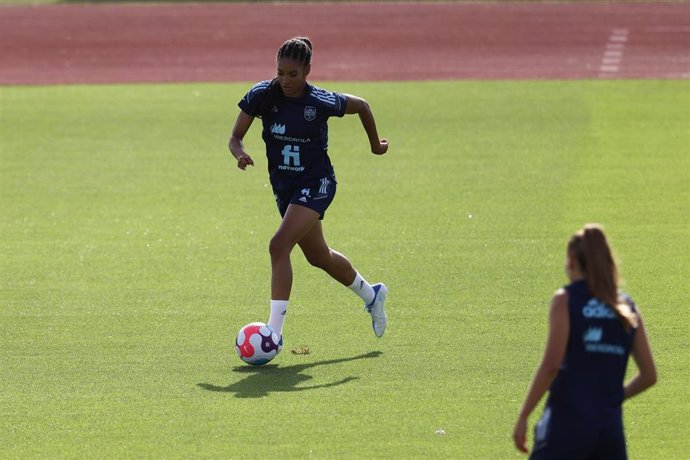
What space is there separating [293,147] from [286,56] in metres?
0.78

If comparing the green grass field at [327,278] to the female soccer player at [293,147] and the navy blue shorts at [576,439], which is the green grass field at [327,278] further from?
the navy blue shorts at [576,439]

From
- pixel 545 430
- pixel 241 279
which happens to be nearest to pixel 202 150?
pixel 241 279

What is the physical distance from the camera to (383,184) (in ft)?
54.1

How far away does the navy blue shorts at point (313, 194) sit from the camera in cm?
1040

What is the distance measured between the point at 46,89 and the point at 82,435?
52.3 ft

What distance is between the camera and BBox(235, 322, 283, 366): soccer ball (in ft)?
32.8

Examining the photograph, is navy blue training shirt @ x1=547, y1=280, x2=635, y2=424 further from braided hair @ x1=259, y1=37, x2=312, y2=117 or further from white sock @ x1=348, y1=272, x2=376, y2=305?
white sock @ x1=348, y1=272, x2=376, y2=305

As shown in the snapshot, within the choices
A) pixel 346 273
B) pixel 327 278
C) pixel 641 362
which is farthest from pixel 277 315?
pixel 641 362

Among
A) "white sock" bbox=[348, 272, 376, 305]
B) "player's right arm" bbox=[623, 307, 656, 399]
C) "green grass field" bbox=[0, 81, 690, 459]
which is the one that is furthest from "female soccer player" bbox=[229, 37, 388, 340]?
"player's right arm" bbox=[623, 307, 656, 399]

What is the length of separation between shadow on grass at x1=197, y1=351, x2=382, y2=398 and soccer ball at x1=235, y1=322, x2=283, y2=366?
98 mm

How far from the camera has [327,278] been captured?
12.8m

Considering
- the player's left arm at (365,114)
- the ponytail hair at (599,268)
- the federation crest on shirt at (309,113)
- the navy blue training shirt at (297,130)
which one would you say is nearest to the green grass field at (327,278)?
the navy blue training shirt at (297,130)

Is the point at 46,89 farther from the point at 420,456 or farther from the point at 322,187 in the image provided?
the point at 420,456

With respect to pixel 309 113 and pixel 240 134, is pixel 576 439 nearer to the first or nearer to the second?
pixel 309 113
